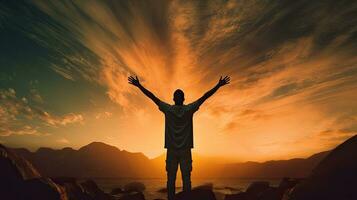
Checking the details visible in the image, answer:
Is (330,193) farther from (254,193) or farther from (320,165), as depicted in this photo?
(254,193)

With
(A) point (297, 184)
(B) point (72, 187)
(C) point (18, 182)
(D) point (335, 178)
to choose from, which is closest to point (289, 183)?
(A) point (297, 184)

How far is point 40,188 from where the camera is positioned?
6.53m

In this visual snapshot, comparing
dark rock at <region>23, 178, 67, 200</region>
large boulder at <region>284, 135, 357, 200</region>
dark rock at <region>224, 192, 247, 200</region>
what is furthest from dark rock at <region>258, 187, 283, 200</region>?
dark rock at <region>23, 178, 67, 200</region>

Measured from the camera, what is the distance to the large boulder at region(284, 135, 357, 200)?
4559 millimetres

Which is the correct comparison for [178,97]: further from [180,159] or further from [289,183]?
[289,183]

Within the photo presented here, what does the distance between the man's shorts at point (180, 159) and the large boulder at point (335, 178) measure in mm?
2261

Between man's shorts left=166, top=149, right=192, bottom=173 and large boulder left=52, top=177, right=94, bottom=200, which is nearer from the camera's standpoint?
man's shorts left=166, top=149, right=192, bottom=173

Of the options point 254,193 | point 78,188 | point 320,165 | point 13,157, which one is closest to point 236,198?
point 254,193

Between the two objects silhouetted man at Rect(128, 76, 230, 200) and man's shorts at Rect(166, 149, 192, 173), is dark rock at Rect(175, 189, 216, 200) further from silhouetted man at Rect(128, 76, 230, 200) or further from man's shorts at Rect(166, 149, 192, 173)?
man's shorts at Rect(166, 149, 192, 173)

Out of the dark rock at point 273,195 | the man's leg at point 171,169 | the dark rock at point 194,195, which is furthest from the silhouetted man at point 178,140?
the dark rock at point 273,195

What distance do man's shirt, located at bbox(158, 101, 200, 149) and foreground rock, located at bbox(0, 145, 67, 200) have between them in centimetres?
350

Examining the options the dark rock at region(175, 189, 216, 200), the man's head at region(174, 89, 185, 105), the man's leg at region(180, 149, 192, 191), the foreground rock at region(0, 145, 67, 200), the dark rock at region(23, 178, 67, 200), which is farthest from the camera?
the dark rock at region(23, 178, 67, 200)

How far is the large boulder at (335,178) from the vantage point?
456 centimetres

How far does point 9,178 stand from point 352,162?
24.6ft
